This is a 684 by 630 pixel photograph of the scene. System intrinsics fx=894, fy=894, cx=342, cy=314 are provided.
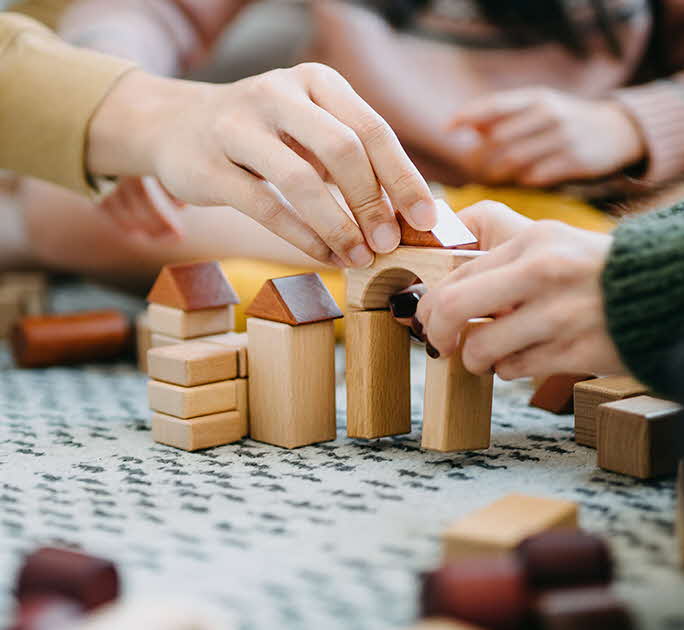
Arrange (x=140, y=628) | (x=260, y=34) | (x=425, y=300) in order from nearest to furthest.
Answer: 1. (x=140, y=628)
2. (x=425, y=300)
3. (x=260, y=34)

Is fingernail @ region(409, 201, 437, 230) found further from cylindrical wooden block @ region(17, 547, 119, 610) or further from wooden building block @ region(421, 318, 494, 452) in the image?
cylindrical wooden block @ region(17, 547, 119, 610)

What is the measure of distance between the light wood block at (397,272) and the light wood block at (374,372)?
0.6 inches

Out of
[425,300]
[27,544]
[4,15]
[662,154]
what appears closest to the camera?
[27,544]

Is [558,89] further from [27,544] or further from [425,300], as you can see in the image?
[27,544]

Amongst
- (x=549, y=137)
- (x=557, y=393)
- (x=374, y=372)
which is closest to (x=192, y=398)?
(x=374, y=372)

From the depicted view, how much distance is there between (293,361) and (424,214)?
0.57 ft

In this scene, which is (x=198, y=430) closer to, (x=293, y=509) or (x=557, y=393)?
(x=293, y=509)

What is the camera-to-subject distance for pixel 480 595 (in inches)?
17.9

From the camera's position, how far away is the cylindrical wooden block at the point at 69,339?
1.16 metres

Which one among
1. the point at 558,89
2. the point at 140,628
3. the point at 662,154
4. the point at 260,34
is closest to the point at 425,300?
the point at 140,628

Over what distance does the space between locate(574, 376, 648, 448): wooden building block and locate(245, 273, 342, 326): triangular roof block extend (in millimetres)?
235

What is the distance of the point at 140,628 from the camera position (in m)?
0.42

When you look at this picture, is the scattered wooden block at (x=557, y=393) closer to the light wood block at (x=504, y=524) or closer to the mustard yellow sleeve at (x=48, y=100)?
the light wood block at (x=504, y=524)

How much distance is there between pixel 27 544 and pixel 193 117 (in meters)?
0.44
